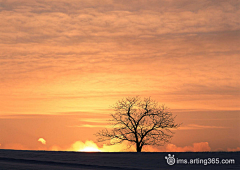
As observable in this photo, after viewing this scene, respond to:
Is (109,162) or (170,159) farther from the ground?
(170,159)

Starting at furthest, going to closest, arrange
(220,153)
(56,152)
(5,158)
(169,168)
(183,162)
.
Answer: (56,152) < (220,153) < (5,158) < (183,162) < (169,168)

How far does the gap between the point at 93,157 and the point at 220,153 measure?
341 inches

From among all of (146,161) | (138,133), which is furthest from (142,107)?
(146,161)

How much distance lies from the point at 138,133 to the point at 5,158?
25.9 m

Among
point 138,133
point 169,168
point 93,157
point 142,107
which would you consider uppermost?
point 142,107

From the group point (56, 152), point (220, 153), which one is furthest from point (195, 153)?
point (56, 152)

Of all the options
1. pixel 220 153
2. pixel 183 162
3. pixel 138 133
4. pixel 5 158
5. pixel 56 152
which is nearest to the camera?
pixel 183 162

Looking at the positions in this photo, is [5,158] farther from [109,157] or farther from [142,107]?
[142,107]

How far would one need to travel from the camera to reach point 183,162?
19.5m

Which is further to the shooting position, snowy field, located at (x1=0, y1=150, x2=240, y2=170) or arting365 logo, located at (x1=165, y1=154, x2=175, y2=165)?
arting365 logo, located at (x1=165, y1=154, x2=175, y2=165)

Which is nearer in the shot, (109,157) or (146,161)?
(146,161)

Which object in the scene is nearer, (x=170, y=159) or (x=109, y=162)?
(x=109, y=162)

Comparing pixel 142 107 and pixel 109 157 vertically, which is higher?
pixel 142 107

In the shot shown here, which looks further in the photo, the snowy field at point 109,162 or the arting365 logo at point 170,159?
the arting365 logo at point 170,159
